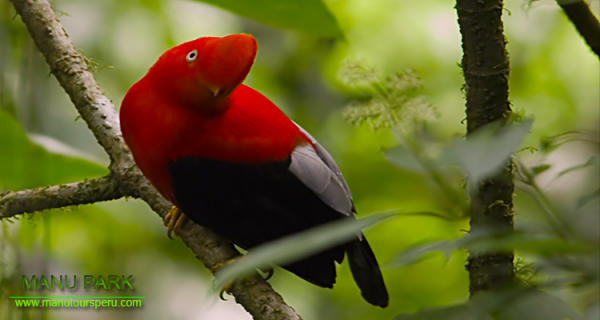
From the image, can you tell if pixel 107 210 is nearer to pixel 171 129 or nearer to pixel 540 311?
pixel 171 129

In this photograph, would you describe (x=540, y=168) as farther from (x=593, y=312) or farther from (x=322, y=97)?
(x=322, y=97)

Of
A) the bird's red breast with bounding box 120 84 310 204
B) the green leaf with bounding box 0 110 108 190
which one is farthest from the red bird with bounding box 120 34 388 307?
the green leaf with bounding box 0 110 108 190

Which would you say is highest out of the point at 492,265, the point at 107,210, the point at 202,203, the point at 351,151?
the point at 492,265

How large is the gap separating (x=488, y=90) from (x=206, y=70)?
19.1 inches

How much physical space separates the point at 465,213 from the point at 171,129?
0.64 meters

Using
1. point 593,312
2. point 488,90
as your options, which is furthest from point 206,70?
point 593,312

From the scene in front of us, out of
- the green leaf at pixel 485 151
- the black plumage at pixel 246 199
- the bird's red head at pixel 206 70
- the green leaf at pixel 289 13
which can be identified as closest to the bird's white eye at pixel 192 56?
the bird's red head at pixel 206 70

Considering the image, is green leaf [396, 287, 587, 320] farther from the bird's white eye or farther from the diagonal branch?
the diagonal branch

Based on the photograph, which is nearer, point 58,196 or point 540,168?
point 540,168

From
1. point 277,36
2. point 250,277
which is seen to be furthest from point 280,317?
point 277,36

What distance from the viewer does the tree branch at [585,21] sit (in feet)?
2.05

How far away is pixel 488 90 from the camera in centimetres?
67

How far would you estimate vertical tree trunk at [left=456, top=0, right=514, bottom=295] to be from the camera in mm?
647

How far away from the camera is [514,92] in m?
2.43
